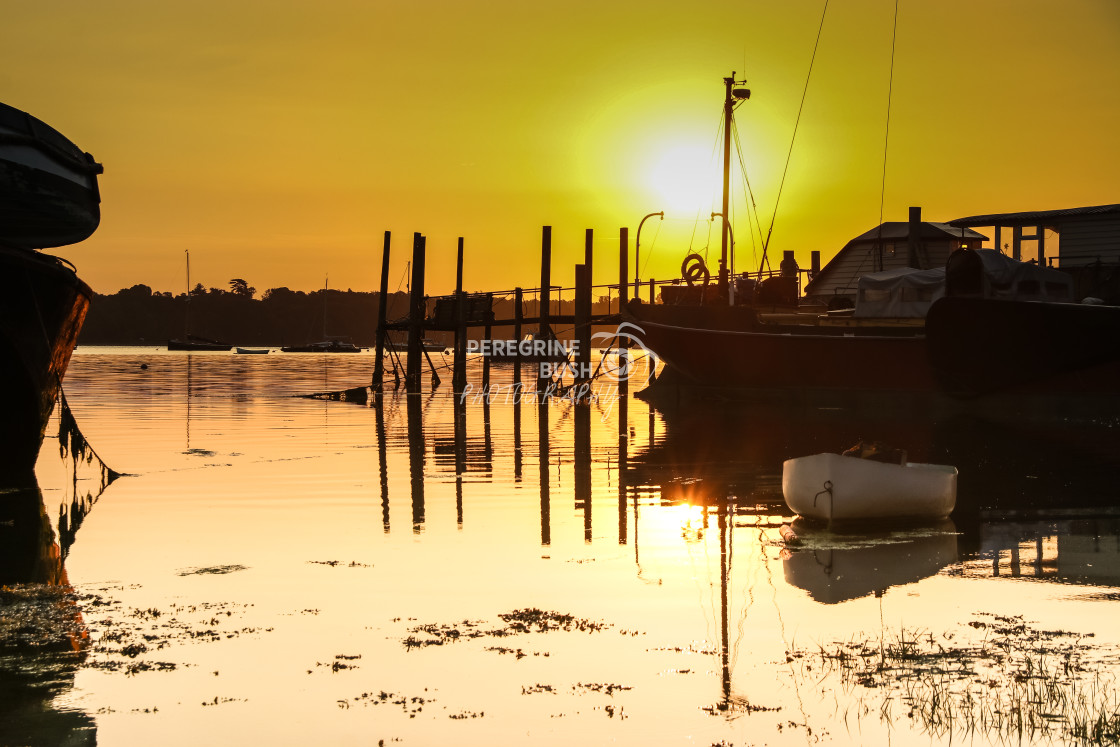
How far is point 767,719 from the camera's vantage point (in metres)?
6.75

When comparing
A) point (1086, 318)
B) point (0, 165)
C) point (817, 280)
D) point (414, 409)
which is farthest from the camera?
point (817, 280)

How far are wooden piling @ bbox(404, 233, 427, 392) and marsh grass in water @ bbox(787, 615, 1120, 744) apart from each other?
4014 cm

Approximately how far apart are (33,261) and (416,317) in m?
35.4

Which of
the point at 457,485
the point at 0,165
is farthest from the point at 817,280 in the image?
the point at 0,165

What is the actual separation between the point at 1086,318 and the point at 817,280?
22533 millimetres

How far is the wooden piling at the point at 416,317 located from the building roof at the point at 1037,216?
70.7ft

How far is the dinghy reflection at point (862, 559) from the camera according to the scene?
34.1 ft

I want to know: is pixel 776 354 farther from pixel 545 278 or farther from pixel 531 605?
pixel 531 605

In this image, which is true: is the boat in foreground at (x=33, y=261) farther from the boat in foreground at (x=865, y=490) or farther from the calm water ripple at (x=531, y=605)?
the boat in foreground at (x=865, y=490)

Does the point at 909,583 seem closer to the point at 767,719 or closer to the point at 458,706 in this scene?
the point at 767,719

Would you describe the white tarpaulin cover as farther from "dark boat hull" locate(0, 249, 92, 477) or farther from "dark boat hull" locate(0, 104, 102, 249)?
"dark boat hull" locate(0, 249, 92, 477)

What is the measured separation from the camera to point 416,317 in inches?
2053

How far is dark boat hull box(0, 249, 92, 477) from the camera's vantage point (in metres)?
16.6

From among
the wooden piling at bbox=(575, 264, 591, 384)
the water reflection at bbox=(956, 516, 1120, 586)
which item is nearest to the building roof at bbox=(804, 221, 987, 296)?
the wooden piling at bbox=(575, 264, 591, 384)
